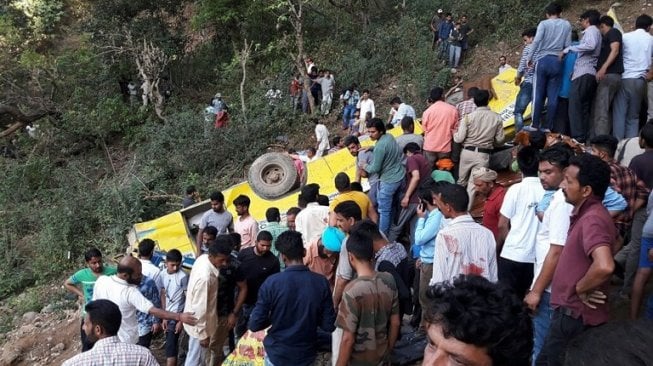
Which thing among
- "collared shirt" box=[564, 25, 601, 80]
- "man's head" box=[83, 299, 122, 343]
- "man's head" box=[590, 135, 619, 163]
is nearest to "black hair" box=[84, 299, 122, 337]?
"man's head" box=[83, 299, 122, 343]

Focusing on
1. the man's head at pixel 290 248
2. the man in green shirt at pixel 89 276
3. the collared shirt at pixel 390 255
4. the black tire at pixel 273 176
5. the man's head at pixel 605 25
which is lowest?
the black tire at pixel 273 176

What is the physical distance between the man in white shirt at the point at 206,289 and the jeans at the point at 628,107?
190 inches

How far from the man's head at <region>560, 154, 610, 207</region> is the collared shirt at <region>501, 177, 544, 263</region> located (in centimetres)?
102

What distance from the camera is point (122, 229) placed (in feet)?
34.2

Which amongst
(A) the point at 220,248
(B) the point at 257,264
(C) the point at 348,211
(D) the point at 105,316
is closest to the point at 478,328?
(D) the point at 105,316

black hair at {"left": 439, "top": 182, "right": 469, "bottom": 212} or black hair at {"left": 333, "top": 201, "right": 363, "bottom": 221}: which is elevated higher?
black hair at {"left": 439, "top": 182, "right": 469, "bottom": 212}

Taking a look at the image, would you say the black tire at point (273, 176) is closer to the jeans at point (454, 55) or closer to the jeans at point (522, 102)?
the jeans at point (522, 102)

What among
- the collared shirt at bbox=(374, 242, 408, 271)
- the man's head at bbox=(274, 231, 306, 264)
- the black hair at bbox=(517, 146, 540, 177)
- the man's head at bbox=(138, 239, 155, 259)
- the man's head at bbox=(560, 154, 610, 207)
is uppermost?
the man's head at bbox=(560, 154, 610, 207)

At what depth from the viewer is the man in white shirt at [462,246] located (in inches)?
128

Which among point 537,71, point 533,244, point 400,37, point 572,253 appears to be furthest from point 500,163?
point 400,37

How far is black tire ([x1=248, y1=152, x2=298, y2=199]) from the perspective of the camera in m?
8.24

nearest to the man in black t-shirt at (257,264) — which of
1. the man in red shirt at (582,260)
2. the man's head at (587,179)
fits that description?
the man in red shirt at (582,260)

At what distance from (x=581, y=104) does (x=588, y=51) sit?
2.06 ft

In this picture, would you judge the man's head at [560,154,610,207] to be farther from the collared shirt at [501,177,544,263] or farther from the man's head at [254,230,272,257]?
the man's head at [254,230,272,257]
